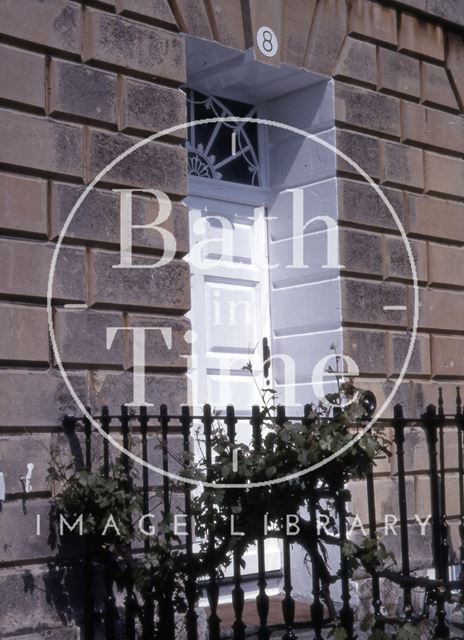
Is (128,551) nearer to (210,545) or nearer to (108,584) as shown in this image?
(108,584)

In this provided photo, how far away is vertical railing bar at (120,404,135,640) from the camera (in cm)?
582

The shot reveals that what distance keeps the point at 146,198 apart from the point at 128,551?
2169 millimetres

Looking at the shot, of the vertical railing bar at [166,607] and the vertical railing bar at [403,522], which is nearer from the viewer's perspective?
the vertical railing bar at [403,522]

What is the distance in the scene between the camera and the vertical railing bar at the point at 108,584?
5.96 meters

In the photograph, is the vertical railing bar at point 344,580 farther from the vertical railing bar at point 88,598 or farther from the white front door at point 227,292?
the white front door at point 227,292

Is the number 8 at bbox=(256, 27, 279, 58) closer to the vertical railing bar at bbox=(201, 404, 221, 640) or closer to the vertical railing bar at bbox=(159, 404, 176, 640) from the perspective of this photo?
the vertical railing bar at bbox=(159, 404, 176, 640)

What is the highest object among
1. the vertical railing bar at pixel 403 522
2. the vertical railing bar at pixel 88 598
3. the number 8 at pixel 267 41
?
the number 8 at pixel 267 41

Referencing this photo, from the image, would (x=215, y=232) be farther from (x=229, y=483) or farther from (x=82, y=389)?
(x=229, y=483)

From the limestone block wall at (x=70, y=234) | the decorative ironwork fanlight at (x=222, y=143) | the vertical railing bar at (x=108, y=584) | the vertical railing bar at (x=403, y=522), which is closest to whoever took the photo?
the vertical railing bar at (x=403, y=522)

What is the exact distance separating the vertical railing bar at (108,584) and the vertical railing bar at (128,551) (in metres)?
0.08

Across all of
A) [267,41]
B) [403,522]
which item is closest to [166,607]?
[403,522]

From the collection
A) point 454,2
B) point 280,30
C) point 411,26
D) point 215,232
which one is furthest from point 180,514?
point 454,2

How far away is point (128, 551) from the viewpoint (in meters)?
5.96

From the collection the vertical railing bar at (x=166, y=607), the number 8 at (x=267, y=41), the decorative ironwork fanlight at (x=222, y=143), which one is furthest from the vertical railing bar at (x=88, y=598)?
the number 8 at (x=267, y=41)
